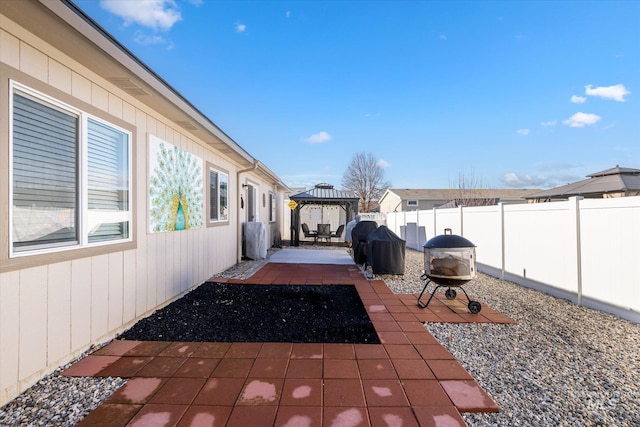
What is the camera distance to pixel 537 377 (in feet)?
8.31

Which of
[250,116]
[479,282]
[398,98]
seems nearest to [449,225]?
[479,282]

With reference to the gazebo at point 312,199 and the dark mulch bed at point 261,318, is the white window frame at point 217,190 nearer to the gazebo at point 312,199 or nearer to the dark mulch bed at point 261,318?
the dark mulch bed at point 261,318

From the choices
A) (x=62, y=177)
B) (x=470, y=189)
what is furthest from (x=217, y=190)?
(x=470, y=189)

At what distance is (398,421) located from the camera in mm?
1980

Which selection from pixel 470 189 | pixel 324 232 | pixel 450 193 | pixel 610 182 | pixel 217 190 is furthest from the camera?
pixel 450 193

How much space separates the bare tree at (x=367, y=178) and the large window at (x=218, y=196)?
28918 millimetres

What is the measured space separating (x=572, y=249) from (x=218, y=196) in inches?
274

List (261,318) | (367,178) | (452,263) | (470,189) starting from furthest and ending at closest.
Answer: (367,178) < (470,189) < (452,263) < (261,318)

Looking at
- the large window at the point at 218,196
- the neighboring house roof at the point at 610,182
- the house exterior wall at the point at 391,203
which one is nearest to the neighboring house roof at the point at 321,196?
the large window at the point at 218,196

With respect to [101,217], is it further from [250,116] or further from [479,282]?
[250,116]

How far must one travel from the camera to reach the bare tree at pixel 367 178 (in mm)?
35312

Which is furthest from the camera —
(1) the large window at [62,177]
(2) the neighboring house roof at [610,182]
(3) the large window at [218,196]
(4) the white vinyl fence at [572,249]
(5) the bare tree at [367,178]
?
(5) the bare tree at [367,178]

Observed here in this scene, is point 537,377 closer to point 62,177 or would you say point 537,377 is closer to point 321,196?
point 62,177

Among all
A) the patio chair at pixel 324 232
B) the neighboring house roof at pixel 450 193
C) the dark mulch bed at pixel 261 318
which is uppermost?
the neighboring house roof at pixel 450 193
